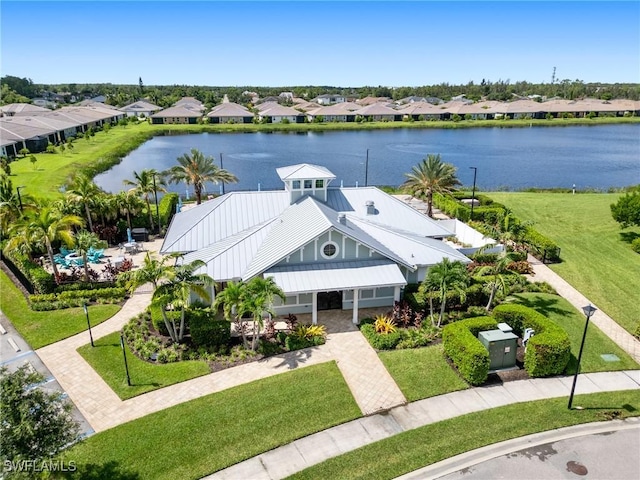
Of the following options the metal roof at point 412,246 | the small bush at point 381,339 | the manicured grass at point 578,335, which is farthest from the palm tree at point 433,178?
the small bush at point 381,339

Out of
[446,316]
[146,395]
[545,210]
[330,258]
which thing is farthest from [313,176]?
[545,210]

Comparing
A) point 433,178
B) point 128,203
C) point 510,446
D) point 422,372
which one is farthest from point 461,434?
point 128,203

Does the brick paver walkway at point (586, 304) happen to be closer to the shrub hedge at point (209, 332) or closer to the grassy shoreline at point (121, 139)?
the shrub hedge at point (209, 332)

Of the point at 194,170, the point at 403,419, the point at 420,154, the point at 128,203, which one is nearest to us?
the point at 403,419

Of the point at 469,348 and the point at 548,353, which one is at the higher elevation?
the point at 469,348

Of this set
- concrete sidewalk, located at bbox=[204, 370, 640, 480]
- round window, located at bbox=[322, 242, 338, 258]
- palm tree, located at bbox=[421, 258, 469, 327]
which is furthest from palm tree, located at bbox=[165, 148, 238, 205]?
concrete sidewalk, located at bbox=[204, 370, 640, 480]

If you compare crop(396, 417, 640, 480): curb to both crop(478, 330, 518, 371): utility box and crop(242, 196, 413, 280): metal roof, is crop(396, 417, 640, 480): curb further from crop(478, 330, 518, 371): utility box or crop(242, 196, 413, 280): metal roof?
crop(242, 196, 413, 280): metal roof

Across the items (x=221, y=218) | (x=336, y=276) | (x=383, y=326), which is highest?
(x=221, y=218)

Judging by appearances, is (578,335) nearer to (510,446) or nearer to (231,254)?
(510,446)
